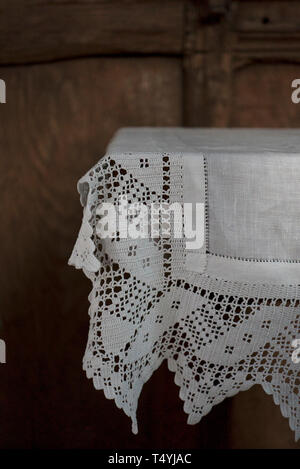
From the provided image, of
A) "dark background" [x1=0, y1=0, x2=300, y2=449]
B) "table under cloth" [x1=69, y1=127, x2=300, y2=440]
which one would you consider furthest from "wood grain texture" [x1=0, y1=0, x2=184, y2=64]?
"table under cloth" [x1=69, y1=127, x2=300, y2=440]

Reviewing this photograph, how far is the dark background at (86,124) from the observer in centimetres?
121

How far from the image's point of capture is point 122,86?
1253 mm

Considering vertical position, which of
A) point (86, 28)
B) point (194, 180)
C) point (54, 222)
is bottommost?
point (54, 222)

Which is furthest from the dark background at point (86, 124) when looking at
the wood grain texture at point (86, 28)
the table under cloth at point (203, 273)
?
the table under cloth at point (203, 273)

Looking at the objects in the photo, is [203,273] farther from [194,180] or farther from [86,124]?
[86,124]

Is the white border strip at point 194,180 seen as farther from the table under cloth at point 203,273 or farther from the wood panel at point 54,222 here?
the wood panel at point 54,222

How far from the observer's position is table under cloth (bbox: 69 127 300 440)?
624mm

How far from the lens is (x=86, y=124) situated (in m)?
1.26

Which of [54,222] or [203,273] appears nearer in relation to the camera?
[203,273]

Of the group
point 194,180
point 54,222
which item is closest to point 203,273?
point 194,180

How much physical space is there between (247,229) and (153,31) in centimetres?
76

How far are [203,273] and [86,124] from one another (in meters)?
0.73
